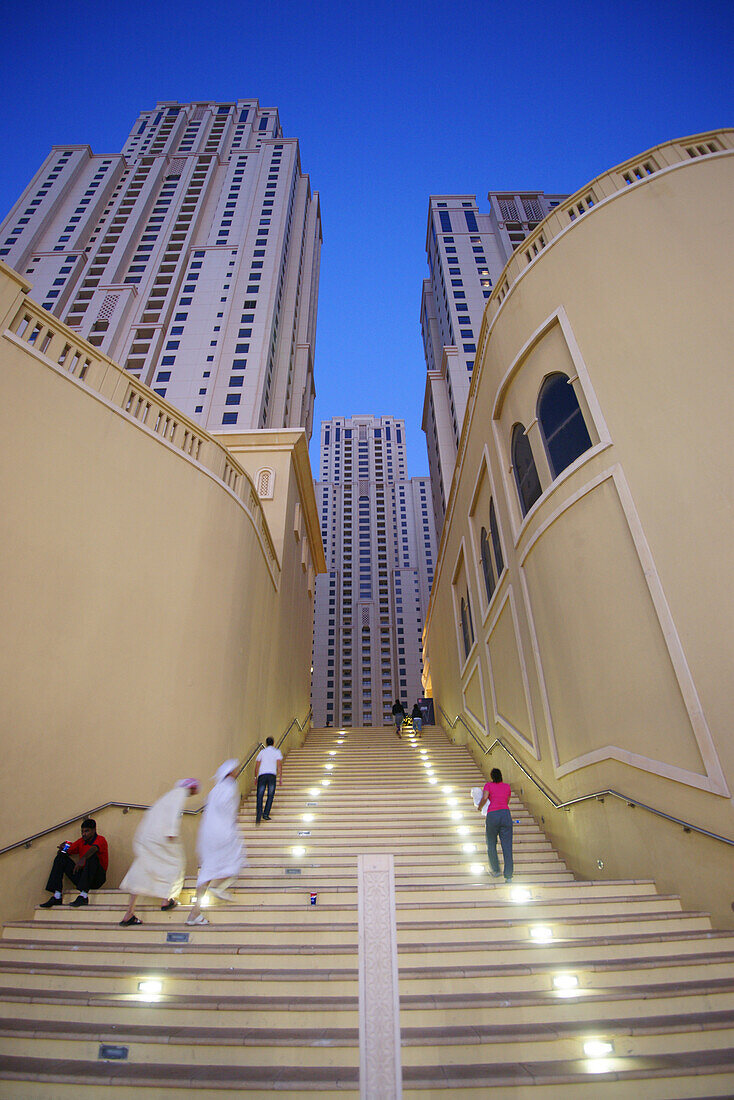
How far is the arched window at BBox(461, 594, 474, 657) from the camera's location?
13.9 m

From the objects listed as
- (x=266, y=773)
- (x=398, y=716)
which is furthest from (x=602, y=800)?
(x=398, y=716)

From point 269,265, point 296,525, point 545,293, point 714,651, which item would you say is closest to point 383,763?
point 296,525

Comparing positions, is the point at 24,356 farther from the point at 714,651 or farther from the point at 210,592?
the point at 714,651

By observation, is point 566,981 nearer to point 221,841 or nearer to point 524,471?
point 221,841

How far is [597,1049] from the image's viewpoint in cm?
302

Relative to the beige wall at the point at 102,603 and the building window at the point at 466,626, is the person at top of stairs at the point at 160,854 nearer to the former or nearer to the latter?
the beige wall at the point at 102,603

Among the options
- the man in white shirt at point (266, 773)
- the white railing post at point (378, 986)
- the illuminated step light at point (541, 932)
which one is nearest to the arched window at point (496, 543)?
the man in white shirt at point (266, 773)

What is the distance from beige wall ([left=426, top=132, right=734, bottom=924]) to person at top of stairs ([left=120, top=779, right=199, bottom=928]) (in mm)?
4494

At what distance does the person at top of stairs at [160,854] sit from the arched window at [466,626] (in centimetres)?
979

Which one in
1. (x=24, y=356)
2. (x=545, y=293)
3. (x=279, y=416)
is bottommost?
(x=24, y=356)

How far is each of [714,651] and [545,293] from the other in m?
5.67

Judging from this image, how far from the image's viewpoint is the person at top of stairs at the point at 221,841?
488 cm

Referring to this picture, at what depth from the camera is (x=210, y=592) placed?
25.8ft

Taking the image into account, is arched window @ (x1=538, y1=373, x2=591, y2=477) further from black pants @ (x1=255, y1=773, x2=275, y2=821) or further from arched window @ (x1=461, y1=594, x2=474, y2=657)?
arched window @ (x1=461, y1=594, x2=474, y2=657)
